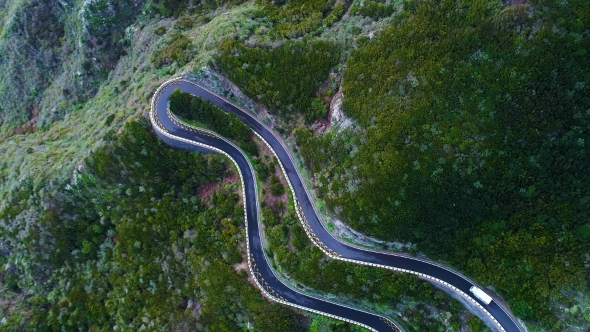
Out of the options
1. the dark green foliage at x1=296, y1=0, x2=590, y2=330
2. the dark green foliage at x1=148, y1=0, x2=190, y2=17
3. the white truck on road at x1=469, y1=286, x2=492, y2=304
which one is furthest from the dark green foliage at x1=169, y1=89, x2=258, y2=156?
the white truck on road at x1=469, y1=286, x2=492, y2=304

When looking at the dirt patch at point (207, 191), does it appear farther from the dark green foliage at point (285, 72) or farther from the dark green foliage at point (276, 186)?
the dark green foliage at point (285, 72)

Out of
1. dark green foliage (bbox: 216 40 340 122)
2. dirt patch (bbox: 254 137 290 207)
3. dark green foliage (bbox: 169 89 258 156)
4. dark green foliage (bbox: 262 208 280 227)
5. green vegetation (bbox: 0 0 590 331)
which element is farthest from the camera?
dark green foliage (bbox: 169 89 258 156)

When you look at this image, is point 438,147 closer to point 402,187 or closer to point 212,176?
point 402,187

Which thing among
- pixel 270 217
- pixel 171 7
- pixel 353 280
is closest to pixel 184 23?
pixel 171 7

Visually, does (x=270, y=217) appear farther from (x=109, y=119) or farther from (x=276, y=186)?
(x=109, y=119)

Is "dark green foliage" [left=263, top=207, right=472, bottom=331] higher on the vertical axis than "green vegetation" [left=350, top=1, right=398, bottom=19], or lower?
lower

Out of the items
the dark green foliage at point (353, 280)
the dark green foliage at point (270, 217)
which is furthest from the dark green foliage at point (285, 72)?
the dark green foliage at point (353, 280)

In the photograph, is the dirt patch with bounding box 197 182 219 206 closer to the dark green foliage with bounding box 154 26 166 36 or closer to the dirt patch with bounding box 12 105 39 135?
the dark green foliage with bounding box 154 26 166 36
